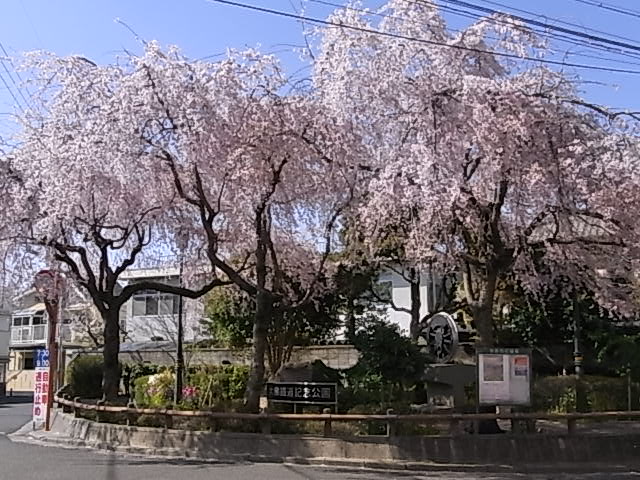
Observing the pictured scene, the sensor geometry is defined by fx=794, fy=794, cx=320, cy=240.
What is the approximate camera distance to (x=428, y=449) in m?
13.7

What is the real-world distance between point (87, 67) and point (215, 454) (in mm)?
7964

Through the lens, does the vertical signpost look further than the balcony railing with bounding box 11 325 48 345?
No

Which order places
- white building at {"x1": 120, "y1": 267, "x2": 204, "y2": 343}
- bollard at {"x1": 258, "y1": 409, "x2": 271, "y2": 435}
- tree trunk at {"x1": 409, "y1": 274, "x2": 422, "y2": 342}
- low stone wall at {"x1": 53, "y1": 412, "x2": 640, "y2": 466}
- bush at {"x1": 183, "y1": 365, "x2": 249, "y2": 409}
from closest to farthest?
low stone wall at {"x1": 53, "y1": 412, "x2": 640, "y2": 466}, bollard at {"x1": 258, "y1": 409, "x2": 271, "y2": 435}, bush at {"x1": 183, "y1": 365, "x2": 249, "y2": 409}, tree trunk at {"x1": 409, "y1": 274, "x2": 422, "y2": 342}, white building at {"x1": 120, "y1": 267, "x2": 204, "y2": 343}

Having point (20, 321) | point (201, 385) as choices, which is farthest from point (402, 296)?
point (20, 321)

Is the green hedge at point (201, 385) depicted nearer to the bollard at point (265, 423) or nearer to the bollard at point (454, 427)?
the bollard at point (265, 423)

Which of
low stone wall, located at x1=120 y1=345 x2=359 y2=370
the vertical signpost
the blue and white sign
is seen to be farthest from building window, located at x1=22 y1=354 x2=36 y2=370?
the blue and white sign

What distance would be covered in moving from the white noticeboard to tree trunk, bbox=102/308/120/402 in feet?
30.6

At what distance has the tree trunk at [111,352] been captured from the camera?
19375mm

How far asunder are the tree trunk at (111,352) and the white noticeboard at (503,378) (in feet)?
30.6

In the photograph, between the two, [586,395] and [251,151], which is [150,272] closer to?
[251,151]

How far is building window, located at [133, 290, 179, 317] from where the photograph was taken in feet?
132

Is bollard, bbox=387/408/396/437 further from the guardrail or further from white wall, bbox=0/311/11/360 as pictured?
white wall, bbox=0/311/11/360

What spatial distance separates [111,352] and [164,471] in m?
7.18

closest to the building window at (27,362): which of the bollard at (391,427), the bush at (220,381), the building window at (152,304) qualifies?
the building window at (152,304)
